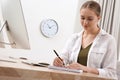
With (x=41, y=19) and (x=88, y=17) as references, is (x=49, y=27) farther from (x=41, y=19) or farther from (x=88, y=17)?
(x=88, y=17)

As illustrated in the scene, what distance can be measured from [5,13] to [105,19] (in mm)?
2251

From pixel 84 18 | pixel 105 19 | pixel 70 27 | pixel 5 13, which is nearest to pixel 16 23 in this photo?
pixel 5 13

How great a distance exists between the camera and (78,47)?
2213 mm

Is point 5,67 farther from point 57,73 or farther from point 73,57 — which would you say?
point 73,57

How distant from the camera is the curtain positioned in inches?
145

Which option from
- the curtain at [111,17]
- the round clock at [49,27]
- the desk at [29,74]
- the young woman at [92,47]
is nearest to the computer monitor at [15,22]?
the young woman at [92,47]

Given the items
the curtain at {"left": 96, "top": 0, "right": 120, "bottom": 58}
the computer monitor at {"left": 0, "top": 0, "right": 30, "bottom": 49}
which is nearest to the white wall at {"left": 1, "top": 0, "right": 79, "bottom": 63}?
the curtain at {"left": 96, "top": 0, "right": 120, "bottom": 58}

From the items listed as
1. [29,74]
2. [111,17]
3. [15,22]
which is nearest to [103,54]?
[15,22]

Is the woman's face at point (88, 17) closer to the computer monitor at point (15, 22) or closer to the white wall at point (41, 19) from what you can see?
the computer monitor at point (15, 22)

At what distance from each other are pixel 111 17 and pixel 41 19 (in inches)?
46.1

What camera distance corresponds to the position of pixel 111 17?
371 centimetres

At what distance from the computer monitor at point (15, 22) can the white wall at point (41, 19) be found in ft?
7.00

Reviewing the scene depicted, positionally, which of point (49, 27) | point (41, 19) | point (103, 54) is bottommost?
point (103, 54)

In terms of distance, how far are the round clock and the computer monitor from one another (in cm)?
225
